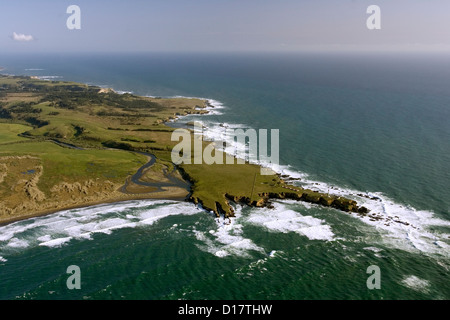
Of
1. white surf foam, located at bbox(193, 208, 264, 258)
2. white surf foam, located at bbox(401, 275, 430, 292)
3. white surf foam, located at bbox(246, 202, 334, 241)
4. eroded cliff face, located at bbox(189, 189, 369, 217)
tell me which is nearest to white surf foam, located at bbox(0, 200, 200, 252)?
eroded cliff face, located at bbox(189, 189, 369, 217)

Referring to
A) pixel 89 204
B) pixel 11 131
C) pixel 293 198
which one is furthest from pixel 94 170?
pixel 11 131

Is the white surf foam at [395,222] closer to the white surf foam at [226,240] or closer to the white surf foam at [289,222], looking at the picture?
the white surf foam at [289,222]

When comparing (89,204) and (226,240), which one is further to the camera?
(89,204)

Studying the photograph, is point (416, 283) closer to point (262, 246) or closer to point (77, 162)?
point (262, 246)

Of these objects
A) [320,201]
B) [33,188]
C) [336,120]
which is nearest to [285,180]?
[320,201]

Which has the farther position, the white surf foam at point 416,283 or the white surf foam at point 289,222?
the white surf foam at point 289,222

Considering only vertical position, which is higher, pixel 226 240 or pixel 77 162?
pixel 77 162

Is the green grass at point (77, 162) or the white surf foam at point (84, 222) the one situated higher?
the green grass at point (77, 162)

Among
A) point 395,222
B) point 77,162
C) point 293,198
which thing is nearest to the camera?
point 395,222

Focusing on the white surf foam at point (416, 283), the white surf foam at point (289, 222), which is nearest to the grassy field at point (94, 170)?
the white surf foam at point (289, 222)

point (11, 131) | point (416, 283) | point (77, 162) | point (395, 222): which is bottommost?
point (416, 283)
